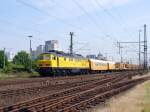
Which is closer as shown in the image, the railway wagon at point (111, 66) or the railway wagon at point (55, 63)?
the railway wagon at point (55, 63)

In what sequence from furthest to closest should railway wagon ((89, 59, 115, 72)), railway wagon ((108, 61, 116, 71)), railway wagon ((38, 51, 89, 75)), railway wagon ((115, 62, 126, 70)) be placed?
railway wagon ((115, 62, 126, 70))
railway wagon ((108, 61, 116, 71))
railway wagon ((89, 59, 115, 72))
railway wagon ((38, 51, 89, 75))

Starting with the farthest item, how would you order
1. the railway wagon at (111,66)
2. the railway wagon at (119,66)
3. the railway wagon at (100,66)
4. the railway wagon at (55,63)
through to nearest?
the railway wagon at (119,66), the railway wagon at (111,66), the railway wagon at (100,66), the railway wagon at (55,63)

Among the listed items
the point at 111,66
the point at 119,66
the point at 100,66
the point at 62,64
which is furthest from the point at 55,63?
the point at 119,66

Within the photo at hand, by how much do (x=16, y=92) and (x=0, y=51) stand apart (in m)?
83.7

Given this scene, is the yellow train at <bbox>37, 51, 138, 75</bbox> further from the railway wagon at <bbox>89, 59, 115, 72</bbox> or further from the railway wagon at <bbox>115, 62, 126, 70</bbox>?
the railway wagon at <bbox>115, 62, 126, 70</bbox>

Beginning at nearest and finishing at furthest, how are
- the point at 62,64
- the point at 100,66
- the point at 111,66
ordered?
1. the point at 62,64
2. the point at 100,66
3. the point at 111,66

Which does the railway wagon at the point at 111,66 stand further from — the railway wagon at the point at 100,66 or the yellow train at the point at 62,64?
the yellow train at the point at 62,64

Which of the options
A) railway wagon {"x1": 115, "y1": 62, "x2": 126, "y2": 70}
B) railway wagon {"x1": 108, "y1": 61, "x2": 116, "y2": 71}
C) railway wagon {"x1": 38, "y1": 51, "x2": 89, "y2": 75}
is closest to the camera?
railway wagon {"x1": 38, "y1": 51, "x2": 89, "y2": 75}

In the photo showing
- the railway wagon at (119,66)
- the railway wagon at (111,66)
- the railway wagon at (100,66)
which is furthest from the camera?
the railway wagon at (119,66)

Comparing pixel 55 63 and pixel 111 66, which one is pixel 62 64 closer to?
pixel 55 63

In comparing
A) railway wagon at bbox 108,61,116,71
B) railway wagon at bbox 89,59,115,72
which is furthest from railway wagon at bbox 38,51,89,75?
railway wagon at bbox 108,61,116,71

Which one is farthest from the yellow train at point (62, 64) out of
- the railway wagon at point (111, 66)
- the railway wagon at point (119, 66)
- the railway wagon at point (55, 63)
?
the railway wagon at point (119, 66)

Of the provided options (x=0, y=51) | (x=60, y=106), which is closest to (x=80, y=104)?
(x=60, y=106)

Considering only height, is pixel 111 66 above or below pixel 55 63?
below
